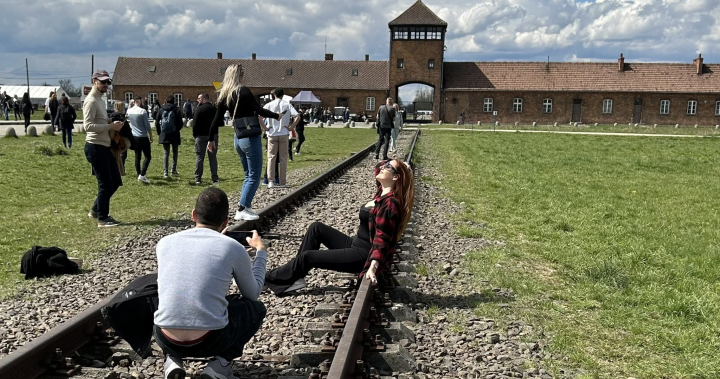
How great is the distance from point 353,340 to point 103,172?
5.45m

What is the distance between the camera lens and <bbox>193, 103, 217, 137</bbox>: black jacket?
40.8 ft

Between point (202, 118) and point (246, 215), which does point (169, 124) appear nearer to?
point (202, 118)

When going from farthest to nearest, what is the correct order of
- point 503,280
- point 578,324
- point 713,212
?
point 713,212
point 503,280
point 578,324

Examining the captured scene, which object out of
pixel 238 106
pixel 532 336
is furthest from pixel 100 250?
pixel 532 336

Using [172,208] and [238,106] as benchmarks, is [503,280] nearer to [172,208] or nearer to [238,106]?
[238,106]

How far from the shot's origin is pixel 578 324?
16.8 feet

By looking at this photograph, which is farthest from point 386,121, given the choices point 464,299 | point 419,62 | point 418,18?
point 418,18

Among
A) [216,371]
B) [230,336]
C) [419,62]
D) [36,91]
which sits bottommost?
[216,371]

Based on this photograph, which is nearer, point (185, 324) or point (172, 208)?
point (185, 324)

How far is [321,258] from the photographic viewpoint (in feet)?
18.4

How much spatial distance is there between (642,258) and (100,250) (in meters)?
5.93

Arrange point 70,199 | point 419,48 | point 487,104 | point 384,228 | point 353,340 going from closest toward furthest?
point 353,340, point 384,228, point 70,199, point 419,48, point 487,104

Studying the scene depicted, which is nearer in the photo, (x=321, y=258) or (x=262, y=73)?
(x=321, y=258)

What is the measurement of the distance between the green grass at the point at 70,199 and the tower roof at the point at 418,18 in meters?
46.8
